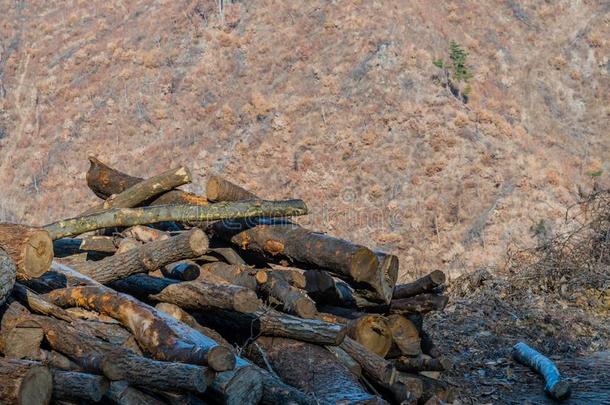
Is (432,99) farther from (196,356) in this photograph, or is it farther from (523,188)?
(196,356)

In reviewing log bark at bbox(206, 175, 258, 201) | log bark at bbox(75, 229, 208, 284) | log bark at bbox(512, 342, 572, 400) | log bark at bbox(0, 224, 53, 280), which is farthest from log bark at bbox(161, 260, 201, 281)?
log bark at bbox(512, 342, 572, 400)

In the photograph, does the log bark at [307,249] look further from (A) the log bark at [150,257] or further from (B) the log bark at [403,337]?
(A) the log bark at [150,257]

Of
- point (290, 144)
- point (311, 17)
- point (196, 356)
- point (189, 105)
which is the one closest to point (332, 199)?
point (290, 144)

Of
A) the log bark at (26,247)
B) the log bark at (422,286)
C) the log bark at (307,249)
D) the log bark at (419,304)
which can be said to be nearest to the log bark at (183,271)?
the log bark at (307,249)

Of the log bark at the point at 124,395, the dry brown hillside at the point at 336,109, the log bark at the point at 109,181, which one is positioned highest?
the log bark at the point at 124,395

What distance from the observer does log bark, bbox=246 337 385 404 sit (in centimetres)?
488

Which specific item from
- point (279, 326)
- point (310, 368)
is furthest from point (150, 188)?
point (310, 368)

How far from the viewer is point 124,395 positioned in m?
4.15

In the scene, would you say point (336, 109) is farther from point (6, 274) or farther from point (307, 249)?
point (6, 274)

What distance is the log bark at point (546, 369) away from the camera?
21.2 feet

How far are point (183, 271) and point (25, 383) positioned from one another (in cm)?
256

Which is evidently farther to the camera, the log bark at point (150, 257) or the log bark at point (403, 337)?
the log bark at point (403, 337)

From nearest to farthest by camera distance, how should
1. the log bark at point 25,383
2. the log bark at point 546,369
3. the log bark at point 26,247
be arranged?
the log bark at point 25,383, the log bark at point 26,247, the log bark at point 546,369

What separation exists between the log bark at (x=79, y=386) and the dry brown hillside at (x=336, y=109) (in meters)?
17.3
